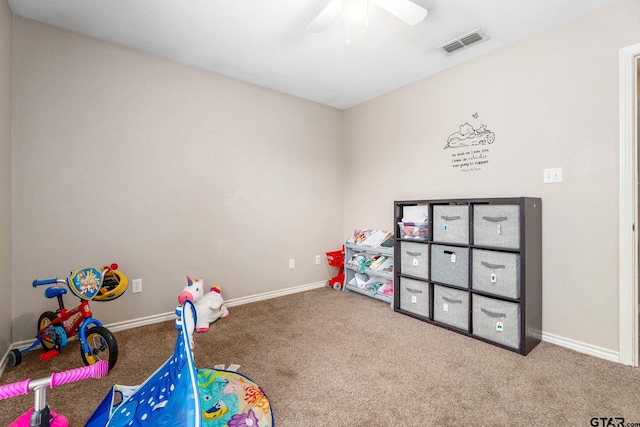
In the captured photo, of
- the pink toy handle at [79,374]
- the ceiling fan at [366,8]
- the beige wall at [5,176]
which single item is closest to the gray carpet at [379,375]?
the beige wall at [5,176]

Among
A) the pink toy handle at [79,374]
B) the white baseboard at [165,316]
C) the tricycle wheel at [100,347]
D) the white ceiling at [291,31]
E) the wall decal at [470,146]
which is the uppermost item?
the white ceiling at [291,31]

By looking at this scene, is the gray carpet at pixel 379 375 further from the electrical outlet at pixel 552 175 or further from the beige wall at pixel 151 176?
the electrical outlet at pixel 552 175

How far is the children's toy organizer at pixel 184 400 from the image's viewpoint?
3.27 ft

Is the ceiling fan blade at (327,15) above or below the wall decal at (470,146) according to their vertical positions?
above

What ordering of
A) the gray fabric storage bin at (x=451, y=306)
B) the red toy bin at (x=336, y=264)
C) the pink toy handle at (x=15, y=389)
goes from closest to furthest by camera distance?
1. the pink toy handle at (x=15, y=389)
2. the gray fabric storage bin at (x=451, y=306)
3. the red toy bin at (x=336, y=264)

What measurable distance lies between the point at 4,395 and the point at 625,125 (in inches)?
120

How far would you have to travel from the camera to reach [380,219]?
11.7 ft

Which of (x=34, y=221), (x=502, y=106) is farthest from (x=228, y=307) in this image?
(x=502, y=106)

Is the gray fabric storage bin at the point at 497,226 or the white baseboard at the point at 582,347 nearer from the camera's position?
the white baseboard at the point at 582,347

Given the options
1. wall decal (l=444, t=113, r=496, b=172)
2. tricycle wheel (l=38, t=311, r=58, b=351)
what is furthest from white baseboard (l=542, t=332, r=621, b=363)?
tricycle wheel (l=38, t=311, r=58, b=351)

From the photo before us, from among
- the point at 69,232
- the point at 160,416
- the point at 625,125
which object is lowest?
the point at 160,416

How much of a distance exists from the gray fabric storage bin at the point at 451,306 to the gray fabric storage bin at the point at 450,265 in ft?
0.25

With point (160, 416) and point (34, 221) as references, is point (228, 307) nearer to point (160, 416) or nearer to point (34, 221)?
point (34, 221)

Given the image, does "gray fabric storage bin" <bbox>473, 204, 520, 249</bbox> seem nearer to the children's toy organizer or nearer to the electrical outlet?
the electrical outlet
